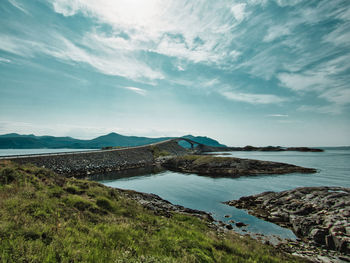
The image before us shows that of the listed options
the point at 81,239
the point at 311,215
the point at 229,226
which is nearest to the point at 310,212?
the point at 311,215

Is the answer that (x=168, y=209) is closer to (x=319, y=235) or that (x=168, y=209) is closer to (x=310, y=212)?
(x=319, y=235)

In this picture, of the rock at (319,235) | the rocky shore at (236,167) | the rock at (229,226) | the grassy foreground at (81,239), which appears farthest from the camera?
the rocky shore at (236,167)

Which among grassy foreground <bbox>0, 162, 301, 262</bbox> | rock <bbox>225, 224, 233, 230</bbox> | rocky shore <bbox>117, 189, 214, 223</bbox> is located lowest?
rock <bbox>225, 224, 233, 230</bbox>

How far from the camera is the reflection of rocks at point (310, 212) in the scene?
12969mm

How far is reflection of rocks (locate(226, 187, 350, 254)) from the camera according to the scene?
12969 millimetres

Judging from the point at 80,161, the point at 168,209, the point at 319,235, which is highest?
the point at 80,161

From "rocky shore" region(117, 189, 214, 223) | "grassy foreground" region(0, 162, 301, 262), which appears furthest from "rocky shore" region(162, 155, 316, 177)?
"grassy foreground" region(0, 162, 301, 262)

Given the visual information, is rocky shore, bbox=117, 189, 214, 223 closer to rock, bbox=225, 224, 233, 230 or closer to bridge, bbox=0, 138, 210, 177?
rock, bbox=225, 224, 233, 230

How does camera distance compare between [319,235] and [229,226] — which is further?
[229,226]

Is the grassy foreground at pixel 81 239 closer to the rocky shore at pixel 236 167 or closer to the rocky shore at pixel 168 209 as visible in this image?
the rocky shore at pixel 168 209

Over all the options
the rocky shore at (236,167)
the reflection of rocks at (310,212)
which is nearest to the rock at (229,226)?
the reflection of rocks at (310,212)

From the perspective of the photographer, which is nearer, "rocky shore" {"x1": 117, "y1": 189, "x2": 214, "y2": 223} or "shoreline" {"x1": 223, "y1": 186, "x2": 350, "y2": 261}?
"shoreline" {"x1": 223, "y1": 186, "x2": 350, "y2": 261}

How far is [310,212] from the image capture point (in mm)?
18047

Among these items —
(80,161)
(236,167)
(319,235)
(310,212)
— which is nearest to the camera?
(319,235)
